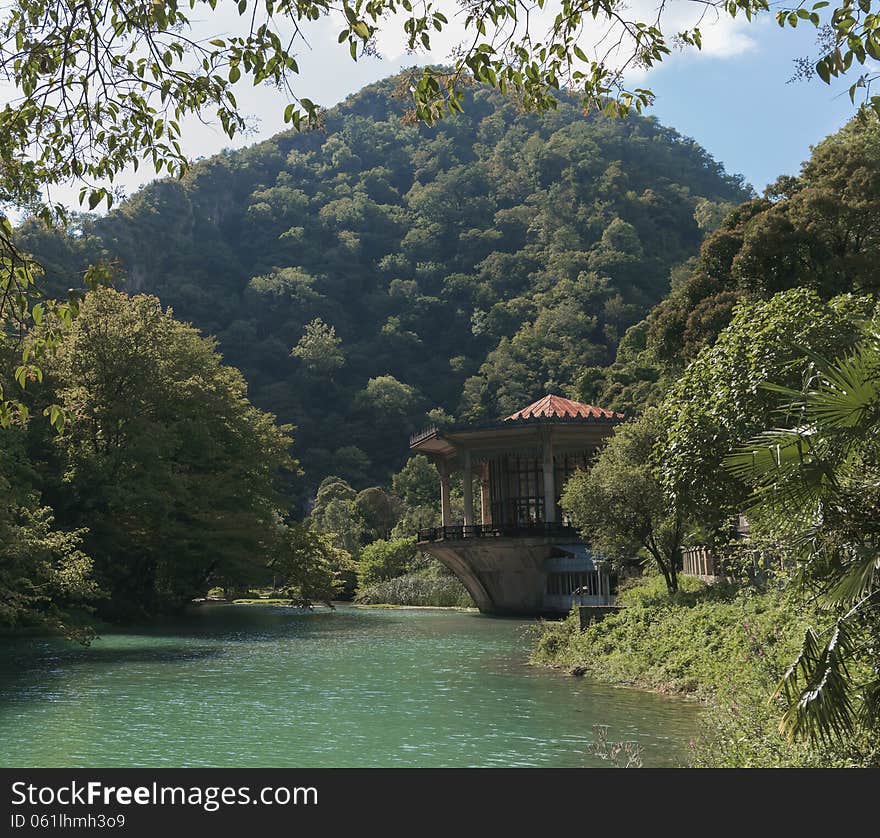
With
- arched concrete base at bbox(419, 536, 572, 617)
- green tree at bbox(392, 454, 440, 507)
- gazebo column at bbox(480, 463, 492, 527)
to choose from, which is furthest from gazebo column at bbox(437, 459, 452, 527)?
green tree at bbox(392, 454, 440, 507)

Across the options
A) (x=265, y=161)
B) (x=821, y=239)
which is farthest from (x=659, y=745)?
(x=265, y=161)

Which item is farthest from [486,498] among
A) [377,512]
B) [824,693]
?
[824,693]

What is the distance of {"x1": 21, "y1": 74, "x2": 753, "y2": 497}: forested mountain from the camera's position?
97.2 meters

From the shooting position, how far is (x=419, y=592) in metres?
54.2

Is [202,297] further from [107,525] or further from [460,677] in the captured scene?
[460,677]

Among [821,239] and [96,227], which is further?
[96,227]

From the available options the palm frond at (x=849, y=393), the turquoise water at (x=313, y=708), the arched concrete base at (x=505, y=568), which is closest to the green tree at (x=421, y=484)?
the arched concrete base at (x=505, y=568)

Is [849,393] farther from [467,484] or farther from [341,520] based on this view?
[341,520]

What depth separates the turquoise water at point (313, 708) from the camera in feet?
38.0

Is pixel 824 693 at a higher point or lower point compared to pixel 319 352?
lower

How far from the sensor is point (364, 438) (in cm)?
9931

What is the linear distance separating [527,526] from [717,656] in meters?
28.4

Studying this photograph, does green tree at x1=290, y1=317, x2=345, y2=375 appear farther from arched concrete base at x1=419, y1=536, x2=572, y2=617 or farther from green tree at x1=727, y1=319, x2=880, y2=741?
green tree at x1=727, y1=319, x2=880, y2=741
